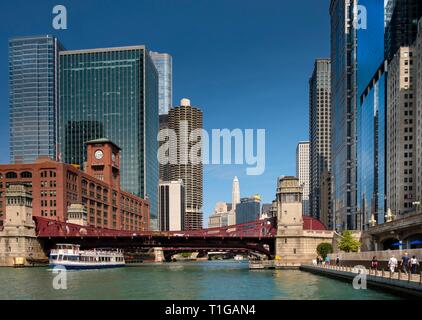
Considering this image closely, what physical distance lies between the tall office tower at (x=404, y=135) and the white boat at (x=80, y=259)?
3229 inches

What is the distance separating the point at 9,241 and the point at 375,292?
89.4 m

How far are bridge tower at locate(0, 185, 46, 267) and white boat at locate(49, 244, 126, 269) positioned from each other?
43.2ft

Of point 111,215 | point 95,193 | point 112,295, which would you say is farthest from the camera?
point 111,215

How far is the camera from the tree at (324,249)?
102244mm

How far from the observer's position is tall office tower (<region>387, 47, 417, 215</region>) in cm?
14750

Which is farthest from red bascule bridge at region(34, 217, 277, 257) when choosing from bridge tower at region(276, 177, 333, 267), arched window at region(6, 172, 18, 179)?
arched window at region(6, 172, 18, 179)

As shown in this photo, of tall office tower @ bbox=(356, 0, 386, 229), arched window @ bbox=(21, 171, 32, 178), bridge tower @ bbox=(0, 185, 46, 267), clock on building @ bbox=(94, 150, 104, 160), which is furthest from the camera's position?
clock on building @ bbox=(94, 150, 104, 160)

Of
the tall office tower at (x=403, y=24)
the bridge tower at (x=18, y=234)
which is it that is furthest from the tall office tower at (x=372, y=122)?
the bridge tower at (x=18, y=234)

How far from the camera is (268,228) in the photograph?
122m

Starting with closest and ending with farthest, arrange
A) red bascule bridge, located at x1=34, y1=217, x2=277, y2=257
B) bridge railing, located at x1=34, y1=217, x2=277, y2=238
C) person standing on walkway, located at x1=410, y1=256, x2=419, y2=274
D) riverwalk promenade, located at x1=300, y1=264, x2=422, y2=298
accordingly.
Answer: riverwalk promenade, located at x1=300, y1=264, x2=422, y2=298 < person standing on walkway, located at x1=410, y1=256, x2=419, y2=274 < red bascule bridge, located at x1=34, y1=217, x2=277, y2=257 < bridge railing, located at x1=34, y1=217, x2=277, y2=238

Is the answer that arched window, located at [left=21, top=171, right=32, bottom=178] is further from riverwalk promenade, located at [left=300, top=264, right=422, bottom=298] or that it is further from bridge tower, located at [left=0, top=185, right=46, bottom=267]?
riverwalk promenade, located at [left=300, top=264, right=422, bottom=298]
